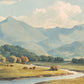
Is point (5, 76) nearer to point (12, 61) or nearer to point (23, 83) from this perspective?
point (23, 83)

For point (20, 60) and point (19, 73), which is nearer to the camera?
point (19, 73)

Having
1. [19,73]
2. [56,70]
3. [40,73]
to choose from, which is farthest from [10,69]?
[56,70]

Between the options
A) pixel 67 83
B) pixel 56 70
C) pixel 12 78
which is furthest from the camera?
pixel 56 70

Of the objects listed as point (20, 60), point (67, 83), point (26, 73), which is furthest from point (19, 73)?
point (20, 60)

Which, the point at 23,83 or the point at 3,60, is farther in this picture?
the point at 3,60

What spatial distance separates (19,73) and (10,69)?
7.09 metres

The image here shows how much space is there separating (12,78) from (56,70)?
34.9 metres

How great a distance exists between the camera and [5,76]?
10831 cm

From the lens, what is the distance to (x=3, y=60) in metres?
177

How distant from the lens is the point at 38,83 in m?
89.8

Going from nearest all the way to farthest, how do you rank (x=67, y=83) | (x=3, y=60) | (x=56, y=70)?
1. (x=67, y=83)
2. (x=56, y=70)
3. (x=3, y=60)

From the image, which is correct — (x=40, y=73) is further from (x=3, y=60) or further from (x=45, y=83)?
(x=3, y=60)

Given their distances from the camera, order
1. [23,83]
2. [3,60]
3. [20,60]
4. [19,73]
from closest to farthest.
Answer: [23,83] < [19,73] < [3,60] < [20,60]

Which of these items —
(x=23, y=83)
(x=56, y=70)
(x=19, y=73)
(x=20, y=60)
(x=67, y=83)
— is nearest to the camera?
(x=67, y=83)
